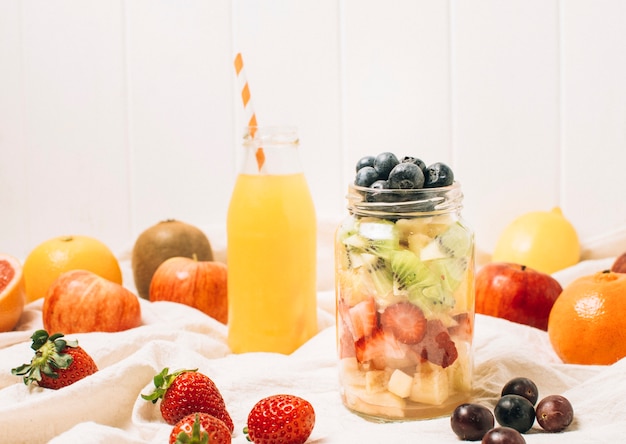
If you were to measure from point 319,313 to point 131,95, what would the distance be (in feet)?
2.20

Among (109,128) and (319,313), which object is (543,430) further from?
(109,128)

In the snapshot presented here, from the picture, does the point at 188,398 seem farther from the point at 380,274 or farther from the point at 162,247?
the point at 162,247

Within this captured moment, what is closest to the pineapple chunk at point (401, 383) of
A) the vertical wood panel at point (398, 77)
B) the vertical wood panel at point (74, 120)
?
the vertical wood panel at point (398, 77)

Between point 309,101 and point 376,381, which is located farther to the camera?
point 309,101

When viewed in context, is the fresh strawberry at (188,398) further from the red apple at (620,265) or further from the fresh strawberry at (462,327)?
the red apple at (620,265)

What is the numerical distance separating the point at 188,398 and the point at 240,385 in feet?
0.43

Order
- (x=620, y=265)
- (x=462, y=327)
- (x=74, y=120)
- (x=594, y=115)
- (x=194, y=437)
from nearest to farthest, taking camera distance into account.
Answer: (x=194, y=437) → (x=462, y=327) → (x=620, y=265) → (x=594, y=115) → (x=74, y=120)

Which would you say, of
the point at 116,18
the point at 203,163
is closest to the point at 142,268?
the point at 203,163

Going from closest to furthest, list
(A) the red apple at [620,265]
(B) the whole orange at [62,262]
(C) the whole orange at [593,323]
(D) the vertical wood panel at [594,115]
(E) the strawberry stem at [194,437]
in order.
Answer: (E) the strawberry stem at [194,437], (C) the whole orange at [593,323], (A) the red apple at [620,265], (B) the whole orange at [62,262], (D) the vertical wood panel at [594,115]

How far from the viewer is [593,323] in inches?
47.3

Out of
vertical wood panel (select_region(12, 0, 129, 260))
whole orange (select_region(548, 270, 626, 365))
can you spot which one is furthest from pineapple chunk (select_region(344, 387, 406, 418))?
vertical wood panel (select_region(12, 0, 129, 260))

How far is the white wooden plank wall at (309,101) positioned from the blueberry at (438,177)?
72cm

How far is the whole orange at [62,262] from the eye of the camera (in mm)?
1575

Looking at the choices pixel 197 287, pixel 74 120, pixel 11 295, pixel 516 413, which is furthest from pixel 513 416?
pixel 74 120
